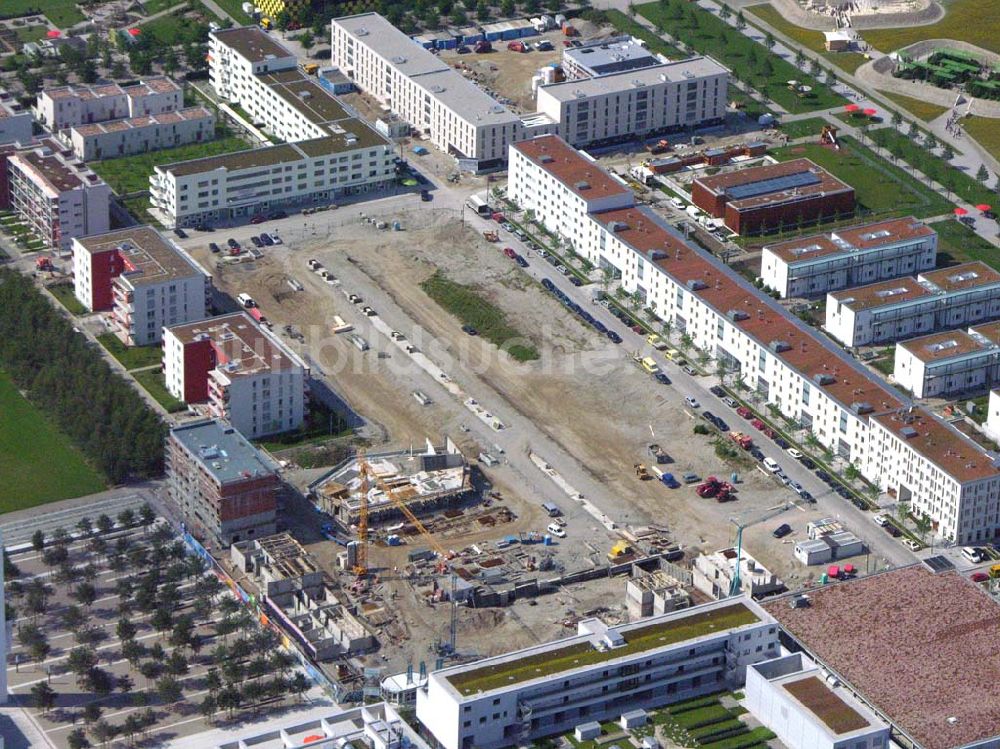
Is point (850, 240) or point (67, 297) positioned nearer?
point (67, 297)

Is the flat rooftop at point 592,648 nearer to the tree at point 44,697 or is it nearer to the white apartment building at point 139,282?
the tree at point 44,697

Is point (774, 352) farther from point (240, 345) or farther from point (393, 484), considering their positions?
point (240, 345)

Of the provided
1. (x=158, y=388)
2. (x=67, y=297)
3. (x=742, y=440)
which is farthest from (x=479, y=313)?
(x=67, y=297)

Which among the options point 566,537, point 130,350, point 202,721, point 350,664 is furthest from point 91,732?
point 130,350

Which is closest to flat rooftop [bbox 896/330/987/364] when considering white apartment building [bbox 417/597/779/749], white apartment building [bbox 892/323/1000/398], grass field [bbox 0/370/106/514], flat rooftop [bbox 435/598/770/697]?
white apartment building [bbox 892/323/1000/398]

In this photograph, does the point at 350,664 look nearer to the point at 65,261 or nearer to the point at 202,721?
the point at 202,721

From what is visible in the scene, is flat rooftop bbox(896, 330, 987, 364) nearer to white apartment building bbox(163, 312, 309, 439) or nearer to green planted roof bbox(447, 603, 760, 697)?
green planted roof bbox(447, 603, 760, 697)
